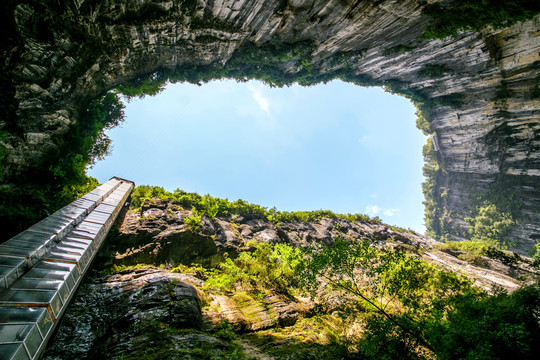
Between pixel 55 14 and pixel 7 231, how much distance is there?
9.12 metres

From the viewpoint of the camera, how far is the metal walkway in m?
3.99

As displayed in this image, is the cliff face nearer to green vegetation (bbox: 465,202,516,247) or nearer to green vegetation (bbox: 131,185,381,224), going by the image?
green vegetation (bbox: 131,185,381,224)

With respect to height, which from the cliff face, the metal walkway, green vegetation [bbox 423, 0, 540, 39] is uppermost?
green vegetation [bbox 423, 0, 540, 39]

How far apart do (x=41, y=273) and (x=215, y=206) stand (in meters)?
10.3

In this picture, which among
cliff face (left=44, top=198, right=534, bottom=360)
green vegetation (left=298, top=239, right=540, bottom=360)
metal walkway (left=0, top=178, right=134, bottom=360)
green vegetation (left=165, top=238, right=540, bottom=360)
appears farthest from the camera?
cliff face (left=44, top=198, right=534, bottom=360)

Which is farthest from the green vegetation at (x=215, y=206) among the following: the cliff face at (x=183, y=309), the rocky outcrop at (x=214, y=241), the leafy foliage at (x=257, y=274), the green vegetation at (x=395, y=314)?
the green vegetation at (x=395, y=314)

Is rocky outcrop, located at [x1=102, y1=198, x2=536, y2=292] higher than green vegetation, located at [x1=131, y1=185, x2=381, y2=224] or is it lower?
lower

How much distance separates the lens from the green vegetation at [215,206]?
15.4m

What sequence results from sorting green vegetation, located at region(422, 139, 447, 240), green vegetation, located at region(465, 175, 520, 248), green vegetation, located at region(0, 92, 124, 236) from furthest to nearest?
1. green vegetation, located at region(422, 139, 447, 240)
2. green vegetation, located at region(465, 175, 520, 248)
3. green vegetation, located at region(0, 92, 124, 236)

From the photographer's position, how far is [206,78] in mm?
19281

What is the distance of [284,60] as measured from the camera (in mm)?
19156

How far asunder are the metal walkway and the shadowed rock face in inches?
164

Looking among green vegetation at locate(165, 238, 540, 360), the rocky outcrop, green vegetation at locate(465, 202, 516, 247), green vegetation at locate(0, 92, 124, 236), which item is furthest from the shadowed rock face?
green vegetation at locate(165, 238, 540, 360)

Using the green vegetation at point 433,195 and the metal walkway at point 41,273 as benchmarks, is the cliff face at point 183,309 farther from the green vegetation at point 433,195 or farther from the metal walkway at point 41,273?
the green vegetation at point 433,195
